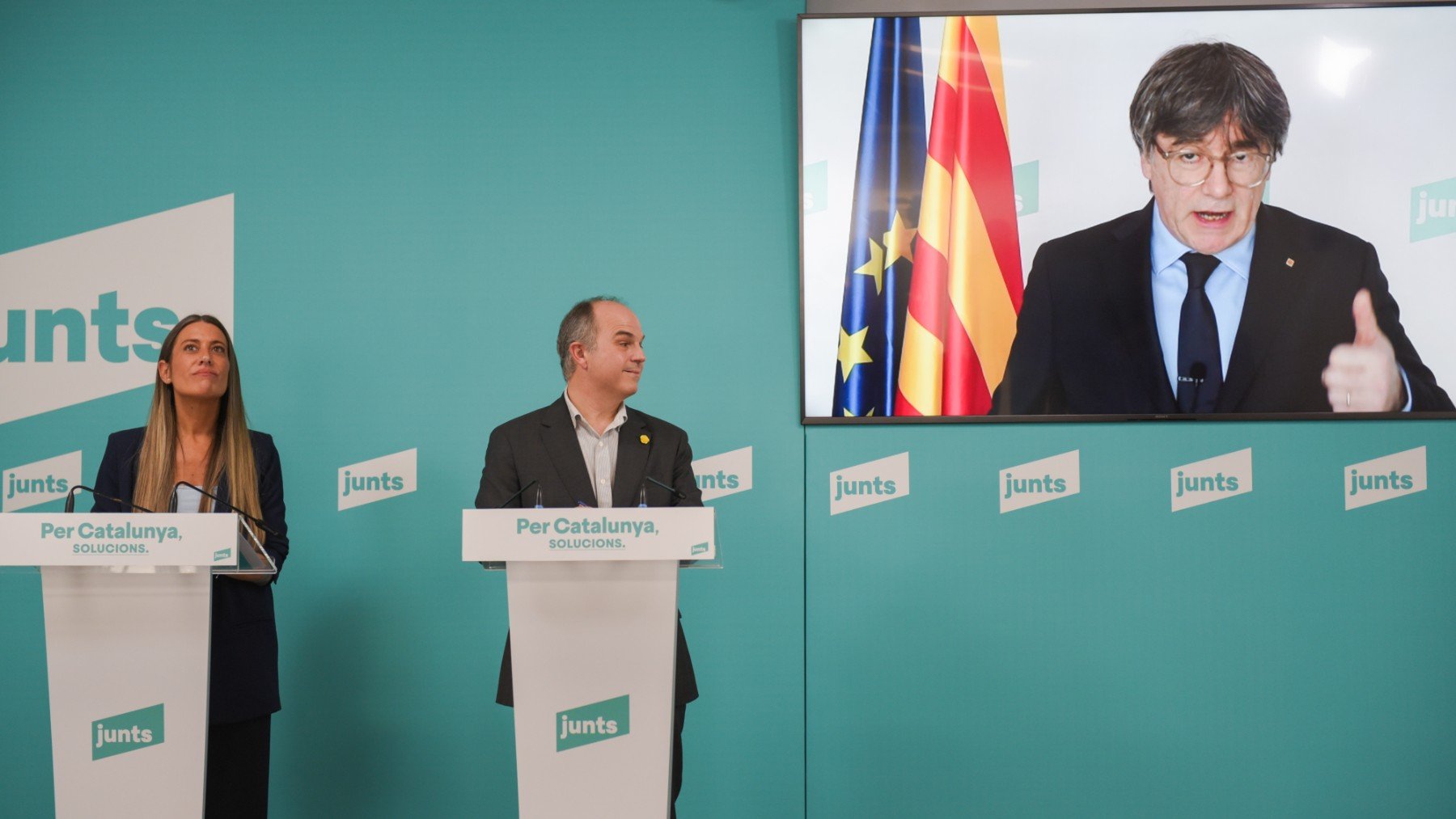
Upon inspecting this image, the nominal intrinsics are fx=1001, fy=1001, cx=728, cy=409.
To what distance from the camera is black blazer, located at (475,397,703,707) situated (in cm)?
253

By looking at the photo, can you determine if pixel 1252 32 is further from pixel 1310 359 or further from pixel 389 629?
pixel 389 629

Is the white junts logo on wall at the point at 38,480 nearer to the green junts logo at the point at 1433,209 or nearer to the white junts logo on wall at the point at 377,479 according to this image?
the white junts logo on wall at the point at 377,479

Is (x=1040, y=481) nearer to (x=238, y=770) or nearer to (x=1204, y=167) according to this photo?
(x=1204, y=167)

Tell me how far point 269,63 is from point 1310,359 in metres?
3.66

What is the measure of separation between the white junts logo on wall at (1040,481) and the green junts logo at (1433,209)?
Answer: 1361 millimetres

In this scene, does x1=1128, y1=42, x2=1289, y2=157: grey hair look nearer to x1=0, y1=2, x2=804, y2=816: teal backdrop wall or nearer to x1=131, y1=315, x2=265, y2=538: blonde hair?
x1=0, y1=2, x2=804, y2=816: teal backdrop wall

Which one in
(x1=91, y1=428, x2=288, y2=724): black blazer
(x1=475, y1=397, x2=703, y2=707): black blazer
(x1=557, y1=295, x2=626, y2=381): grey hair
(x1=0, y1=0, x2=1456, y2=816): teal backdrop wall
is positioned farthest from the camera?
(x1=0, y1=0, x2=1456, y2=816): teal backdrop wall

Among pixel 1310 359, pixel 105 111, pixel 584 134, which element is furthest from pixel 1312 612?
pixel 105 111

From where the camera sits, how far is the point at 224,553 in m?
1.99

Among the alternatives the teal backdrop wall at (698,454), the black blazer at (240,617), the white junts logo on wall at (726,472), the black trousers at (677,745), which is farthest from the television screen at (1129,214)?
the black blazer at (240,617)

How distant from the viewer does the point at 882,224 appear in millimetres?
3340

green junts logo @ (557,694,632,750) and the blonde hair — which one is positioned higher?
the blonde hair

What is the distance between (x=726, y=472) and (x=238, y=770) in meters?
1.63

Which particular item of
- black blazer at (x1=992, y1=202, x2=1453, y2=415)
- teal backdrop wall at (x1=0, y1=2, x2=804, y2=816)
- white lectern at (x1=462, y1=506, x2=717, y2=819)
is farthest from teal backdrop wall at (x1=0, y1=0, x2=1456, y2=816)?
white lectern at (x1=462, y1=506, x2=717, y2=819)
